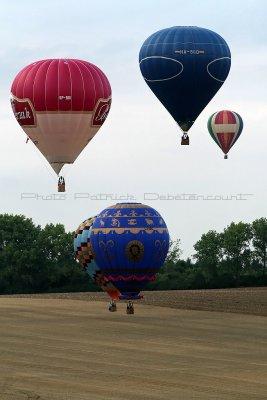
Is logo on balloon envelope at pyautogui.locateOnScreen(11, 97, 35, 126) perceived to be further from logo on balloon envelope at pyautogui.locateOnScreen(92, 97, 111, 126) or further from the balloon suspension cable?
the balloon suspension cable

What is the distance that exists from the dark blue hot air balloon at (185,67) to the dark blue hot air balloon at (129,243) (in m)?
6.53

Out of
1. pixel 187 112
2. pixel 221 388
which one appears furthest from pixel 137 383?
pixel 187 112

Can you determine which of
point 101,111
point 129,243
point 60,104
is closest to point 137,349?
point 129,243

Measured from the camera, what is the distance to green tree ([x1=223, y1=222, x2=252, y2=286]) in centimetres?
13362

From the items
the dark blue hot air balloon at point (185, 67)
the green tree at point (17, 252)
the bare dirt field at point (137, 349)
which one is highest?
the dark blue hot air balloon at point (185, 67)

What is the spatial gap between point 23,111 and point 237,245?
78.2 meters

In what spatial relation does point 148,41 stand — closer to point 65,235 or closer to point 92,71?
point 92,71

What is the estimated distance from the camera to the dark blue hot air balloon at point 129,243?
61.4m

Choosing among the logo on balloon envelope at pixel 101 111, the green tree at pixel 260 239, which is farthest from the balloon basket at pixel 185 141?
the green tree at pixel 260 239

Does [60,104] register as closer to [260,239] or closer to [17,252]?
[17,252]

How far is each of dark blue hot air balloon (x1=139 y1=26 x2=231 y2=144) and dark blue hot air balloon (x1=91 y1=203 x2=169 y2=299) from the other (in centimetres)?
653

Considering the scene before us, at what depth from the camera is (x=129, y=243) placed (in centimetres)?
6134

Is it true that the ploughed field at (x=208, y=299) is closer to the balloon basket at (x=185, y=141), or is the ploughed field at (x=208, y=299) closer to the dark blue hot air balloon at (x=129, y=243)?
the dark blue hot air balloon at (x=129, y=243)

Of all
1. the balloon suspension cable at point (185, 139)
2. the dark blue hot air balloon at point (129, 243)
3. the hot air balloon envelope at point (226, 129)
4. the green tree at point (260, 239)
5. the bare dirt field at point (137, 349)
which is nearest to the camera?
the bare dirt field at point (137, 349)
